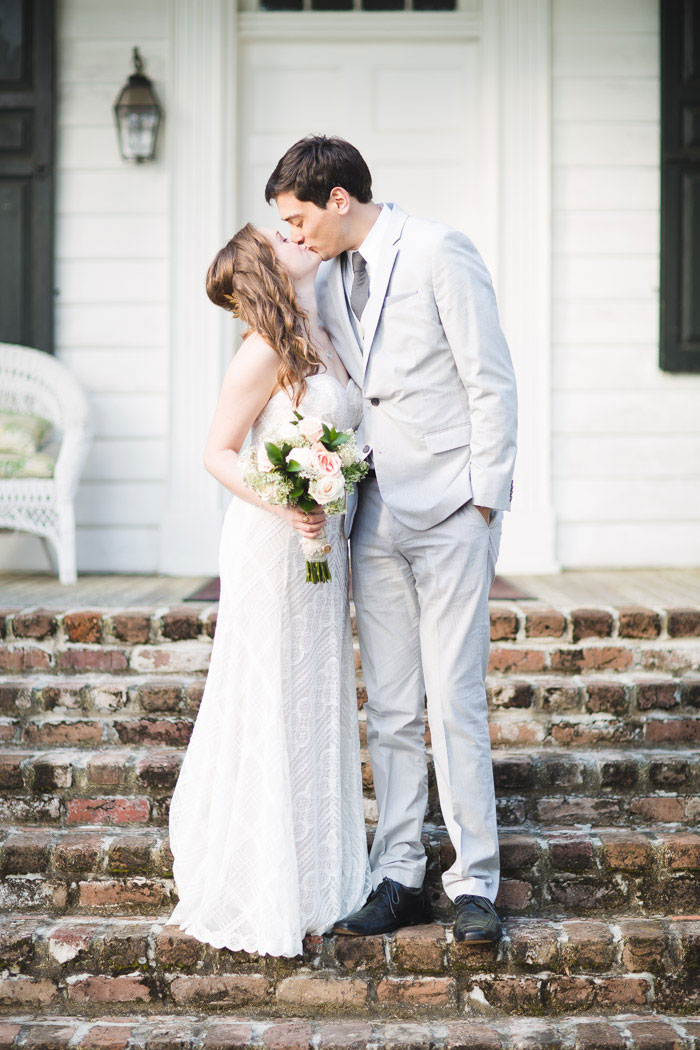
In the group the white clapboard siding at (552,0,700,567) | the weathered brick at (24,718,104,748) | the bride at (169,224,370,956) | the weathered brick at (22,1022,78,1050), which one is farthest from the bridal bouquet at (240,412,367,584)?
the white clapboard siding at (552,0,700,567)

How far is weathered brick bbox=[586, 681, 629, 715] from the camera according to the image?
350 cm

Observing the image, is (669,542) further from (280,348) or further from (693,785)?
(280,348)

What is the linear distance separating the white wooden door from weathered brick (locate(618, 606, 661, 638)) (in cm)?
236

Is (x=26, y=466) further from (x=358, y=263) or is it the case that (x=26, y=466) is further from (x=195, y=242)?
(x=358, y=263)

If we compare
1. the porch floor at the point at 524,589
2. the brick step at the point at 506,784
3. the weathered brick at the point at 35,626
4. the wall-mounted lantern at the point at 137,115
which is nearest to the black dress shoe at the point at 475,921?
the brick step at the point at 506,784

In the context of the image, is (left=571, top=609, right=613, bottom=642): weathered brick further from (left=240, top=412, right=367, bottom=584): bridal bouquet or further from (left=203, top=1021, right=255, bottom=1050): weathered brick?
(left=203, top=1021, right=255, bottom=1050): weathered brick

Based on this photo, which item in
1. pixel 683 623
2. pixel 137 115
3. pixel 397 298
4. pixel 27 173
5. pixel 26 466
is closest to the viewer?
pixel 397 298

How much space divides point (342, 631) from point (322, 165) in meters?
1.17

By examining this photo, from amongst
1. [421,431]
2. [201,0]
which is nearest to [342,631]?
[421,431]

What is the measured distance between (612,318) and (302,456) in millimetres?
3406

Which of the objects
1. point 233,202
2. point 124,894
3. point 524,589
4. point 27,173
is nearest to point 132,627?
point 124,894

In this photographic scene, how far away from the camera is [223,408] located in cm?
256

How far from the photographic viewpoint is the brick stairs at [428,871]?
250 centimetres

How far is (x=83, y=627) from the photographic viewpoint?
12.5ft
